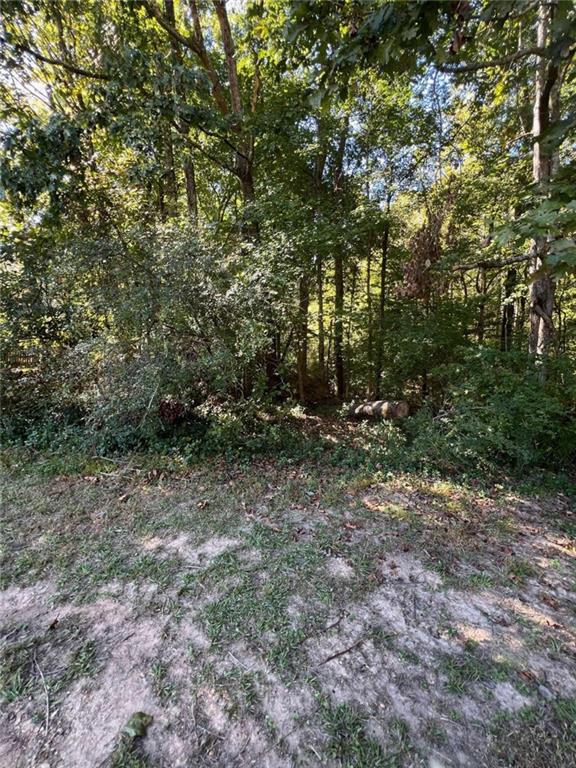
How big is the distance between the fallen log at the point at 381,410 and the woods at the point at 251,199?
607mm

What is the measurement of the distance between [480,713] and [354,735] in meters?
0.53

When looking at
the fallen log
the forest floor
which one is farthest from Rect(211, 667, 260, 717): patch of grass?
the fallen log

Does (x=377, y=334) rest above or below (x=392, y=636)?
above

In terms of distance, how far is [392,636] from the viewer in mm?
1751

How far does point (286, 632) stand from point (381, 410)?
4.48 m

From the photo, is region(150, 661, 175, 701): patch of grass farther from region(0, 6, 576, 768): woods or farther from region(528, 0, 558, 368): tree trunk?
region(528, 0, 558, 368): tree trunk

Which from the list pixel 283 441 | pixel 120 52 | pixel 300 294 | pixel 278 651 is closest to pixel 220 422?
pixel 283 441

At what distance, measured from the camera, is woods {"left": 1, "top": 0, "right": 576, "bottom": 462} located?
9.24 ft

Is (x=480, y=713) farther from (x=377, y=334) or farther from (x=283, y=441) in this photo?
(x=377, y=334)

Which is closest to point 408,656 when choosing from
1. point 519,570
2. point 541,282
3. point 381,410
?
point 519,570

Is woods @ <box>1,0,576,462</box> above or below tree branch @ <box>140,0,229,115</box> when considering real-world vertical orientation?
below

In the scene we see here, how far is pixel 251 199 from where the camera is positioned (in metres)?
5.42

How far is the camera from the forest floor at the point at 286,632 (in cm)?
131

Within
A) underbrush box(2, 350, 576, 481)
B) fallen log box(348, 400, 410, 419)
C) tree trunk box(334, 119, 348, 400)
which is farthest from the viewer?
tree trunk box(334, 119, 348, 400)
